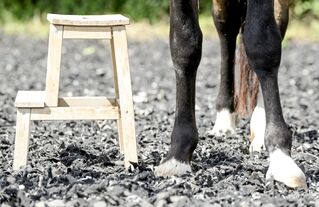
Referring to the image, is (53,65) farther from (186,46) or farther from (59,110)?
(186,46)

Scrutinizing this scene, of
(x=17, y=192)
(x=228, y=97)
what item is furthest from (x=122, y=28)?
(x=228, y=97)

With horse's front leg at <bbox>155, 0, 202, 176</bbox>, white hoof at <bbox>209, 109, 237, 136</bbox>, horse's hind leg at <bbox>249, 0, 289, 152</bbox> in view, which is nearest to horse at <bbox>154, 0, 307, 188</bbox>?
horse's front leg at <bbox>155, 0, 202, 176</bbox>

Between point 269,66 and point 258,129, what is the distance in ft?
4.72

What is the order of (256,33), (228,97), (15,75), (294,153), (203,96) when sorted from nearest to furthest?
(256,33), (294,153), (228,97), (203,96), (15,75)

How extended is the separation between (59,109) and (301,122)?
316 centimetres

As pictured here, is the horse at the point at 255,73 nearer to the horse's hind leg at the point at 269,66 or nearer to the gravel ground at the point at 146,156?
the horse's hind leg at the point at 269,66

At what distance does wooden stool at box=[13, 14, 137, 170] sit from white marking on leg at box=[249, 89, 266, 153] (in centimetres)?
113

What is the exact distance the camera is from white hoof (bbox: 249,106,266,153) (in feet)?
20.0

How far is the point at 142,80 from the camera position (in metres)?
11.6

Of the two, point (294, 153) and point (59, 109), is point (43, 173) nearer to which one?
point (59, 109)

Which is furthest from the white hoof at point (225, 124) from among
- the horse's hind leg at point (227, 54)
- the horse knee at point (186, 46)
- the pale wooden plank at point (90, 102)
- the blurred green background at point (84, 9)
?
the blurred green background at point (84, 9)

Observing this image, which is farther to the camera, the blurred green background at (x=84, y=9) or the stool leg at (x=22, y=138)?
the blurred green background at (x=84, y=9)

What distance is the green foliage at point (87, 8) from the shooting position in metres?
18.2

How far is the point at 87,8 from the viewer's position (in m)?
18.2
